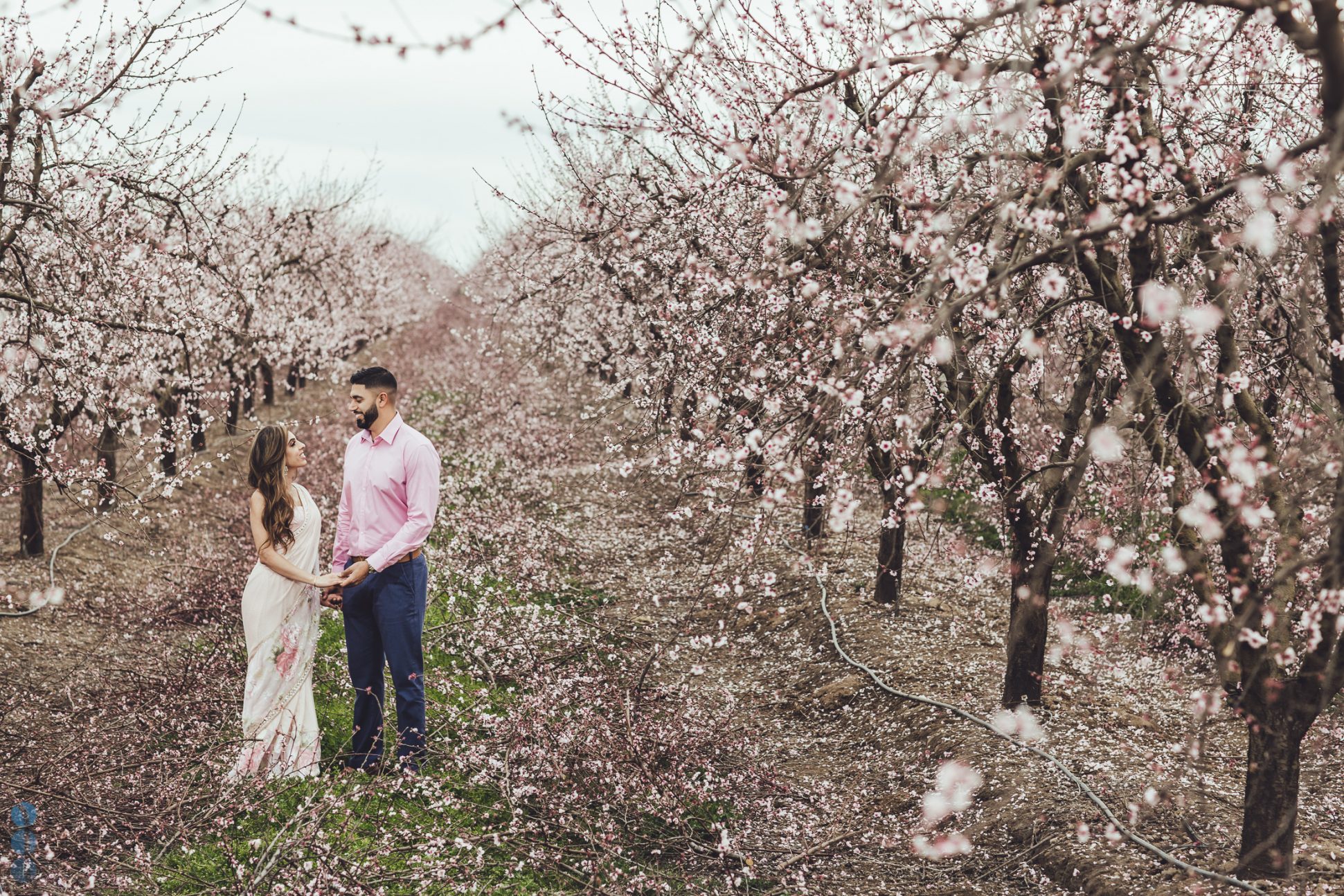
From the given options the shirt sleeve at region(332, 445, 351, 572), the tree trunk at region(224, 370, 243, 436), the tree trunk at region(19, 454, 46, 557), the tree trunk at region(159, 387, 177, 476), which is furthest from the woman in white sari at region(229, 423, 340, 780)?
the tree trunk at region(224, 370, 243, 436)

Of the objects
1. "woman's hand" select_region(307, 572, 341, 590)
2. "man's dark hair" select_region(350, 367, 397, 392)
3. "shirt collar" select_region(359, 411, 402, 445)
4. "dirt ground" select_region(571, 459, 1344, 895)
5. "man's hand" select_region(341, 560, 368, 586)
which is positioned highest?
"man's dark hair" select_region(350, 367, 397, 392)

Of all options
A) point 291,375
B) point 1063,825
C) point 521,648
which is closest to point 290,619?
point 521,648

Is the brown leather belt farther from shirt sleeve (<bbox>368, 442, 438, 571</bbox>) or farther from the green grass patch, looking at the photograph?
the green grass patch

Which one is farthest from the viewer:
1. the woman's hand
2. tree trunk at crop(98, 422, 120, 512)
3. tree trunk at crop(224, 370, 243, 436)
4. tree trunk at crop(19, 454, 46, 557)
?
tree trunk at crop(224, 370, 243, 436)

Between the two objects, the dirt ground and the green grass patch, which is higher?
the green grass patch

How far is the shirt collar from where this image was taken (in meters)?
5.70

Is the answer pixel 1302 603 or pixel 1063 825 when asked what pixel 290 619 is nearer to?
pixel 1063 825

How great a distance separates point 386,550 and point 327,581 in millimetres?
474

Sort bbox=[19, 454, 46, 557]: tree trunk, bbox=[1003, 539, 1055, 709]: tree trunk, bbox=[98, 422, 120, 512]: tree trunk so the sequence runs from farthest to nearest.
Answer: bbox=[98, 422, 120, 512]: tree trunk → bbox=[19, 454, 46, 557]: tree trunk → bbox=[1003, 539, 1055, 709]: tree trunk

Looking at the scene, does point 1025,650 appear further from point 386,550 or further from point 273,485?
point 273,485

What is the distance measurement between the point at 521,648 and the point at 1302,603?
222 inches

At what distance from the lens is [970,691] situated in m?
7.93

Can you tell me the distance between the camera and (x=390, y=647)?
5605mm

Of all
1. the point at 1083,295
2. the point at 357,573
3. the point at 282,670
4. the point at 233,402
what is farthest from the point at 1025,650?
the point at 233,402
